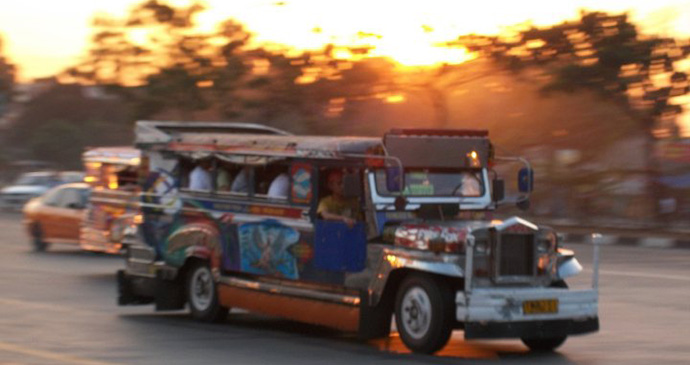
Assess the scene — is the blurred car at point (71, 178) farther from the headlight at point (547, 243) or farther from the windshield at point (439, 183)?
the headlight at point (547, 243)

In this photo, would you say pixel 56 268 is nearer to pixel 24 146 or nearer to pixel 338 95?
pixel 338 95

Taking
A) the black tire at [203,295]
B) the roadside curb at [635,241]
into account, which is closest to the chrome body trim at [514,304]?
the black tire at [203,295]

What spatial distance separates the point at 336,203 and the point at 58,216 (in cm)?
1327

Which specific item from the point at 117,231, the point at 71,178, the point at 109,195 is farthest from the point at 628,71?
the point at 117,231

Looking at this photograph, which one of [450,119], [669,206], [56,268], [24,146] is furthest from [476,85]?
[24,146]

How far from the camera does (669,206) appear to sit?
34594mm

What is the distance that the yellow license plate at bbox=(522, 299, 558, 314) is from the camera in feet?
35.0

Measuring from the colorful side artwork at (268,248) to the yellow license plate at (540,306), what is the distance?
2642 mm

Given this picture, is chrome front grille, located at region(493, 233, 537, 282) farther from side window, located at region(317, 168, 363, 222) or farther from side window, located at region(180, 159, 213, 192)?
side window, located at region(180, 159, 213, 192)

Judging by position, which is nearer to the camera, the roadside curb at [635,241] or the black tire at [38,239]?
the black tire at [38,239]

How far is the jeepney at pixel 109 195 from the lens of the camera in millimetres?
19781

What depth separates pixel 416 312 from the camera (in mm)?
10922

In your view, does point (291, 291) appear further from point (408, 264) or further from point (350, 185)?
point (408, 264)

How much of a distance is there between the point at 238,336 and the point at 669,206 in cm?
2442
